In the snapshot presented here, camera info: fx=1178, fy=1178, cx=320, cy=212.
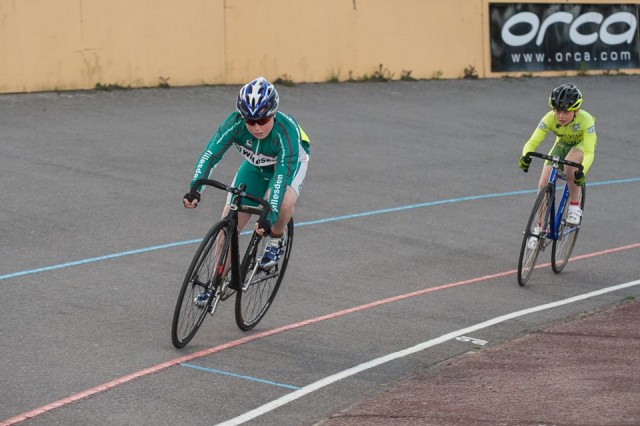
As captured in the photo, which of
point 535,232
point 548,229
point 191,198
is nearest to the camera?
point 191,198

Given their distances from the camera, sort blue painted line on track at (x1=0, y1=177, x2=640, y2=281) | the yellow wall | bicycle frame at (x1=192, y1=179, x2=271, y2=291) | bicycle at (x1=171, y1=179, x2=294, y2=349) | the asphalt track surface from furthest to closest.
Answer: the yellow wall, blue painted line on track at (x1=0, y1=177, x2=640, y2=281), bicycle frame at (x1=192, y1=179, x2=271, y2=291), bicycle at (x1=171, y1=179, x2=294, y2=349), the asphalt track surface

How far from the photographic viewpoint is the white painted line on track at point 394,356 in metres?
7.12

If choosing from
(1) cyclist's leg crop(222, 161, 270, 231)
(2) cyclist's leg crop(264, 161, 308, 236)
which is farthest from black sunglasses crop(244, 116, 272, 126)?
(1) cyclist's leg crop(222, 161, 270, 231)

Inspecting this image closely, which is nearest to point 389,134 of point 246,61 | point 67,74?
point 246,61

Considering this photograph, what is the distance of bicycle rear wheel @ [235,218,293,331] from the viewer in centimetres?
871

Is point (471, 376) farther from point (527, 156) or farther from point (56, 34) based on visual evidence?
point (56, 34)

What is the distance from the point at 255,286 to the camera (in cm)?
909

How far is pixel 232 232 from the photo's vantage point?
831 cm

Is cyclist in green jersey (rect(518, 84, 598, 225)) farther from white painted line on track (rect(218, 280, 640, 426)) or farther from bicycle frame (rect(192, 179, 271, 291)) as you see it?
bicycle frame (rect(192, 179, 271, 291))

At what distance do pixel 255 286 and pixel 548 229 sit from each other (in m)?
3.49

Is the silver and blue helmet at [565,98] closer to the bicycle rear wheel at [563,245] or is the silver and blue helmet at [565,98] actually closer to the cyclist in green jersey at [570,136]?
the cyclist in green jersey at [570,136]

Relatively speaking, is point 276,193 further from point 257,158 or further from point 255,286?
point 255,286

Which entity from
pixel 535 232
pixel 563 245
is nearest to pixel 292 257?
pixel 535 232

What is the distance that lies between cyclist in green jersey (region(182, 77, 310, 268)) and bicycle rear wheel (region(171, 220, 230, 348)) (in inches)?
10.4
